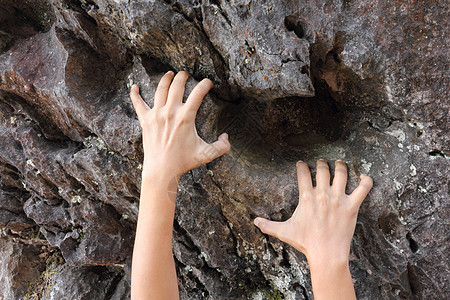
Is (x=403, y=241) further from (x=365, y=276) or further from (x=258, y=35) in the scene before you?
(x=258, y=35)

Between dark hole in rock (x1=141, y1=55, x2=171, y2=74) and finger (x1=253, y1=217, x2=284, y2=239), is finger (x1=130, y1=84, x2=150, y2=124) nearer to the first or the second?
dark hole in rock (x1=141, y1=55, x2=171, y2=74)

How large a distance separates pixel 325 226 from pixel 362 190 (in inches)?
11.3

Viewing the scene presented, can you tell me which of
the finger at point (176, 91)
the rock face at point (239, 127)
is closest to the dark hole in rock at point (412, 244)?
the rock face at point (239, 127)

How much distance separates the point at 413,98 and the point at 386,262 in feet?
2.98

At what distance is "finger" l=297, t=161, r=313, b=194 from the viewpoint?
74.9 inches

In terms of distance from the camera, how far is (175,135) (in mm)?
1811

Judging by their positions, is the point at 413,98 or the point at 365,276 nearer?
the point at 413,98

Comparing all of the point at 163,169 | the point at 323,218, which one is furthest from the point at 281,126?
the point at 163,169

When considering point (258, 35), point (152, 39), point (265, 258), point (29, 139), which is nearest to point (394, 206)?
point (265, 258)

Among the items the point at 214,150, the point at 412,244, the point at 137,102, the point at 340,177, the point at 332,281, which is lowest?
the point at 332,281

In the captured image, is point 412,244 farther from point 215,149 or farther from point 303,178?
point 215,149

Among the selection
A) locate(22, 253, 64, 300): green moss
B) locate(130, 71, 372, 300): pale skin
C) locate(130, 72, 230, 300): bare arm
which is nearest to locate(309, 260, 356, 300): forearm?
locate(130, 71, 372, 300): pale skin

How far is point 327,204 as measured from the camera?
71.0 inches

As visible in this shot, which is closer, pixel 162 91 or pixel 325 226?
pixel 325 226
